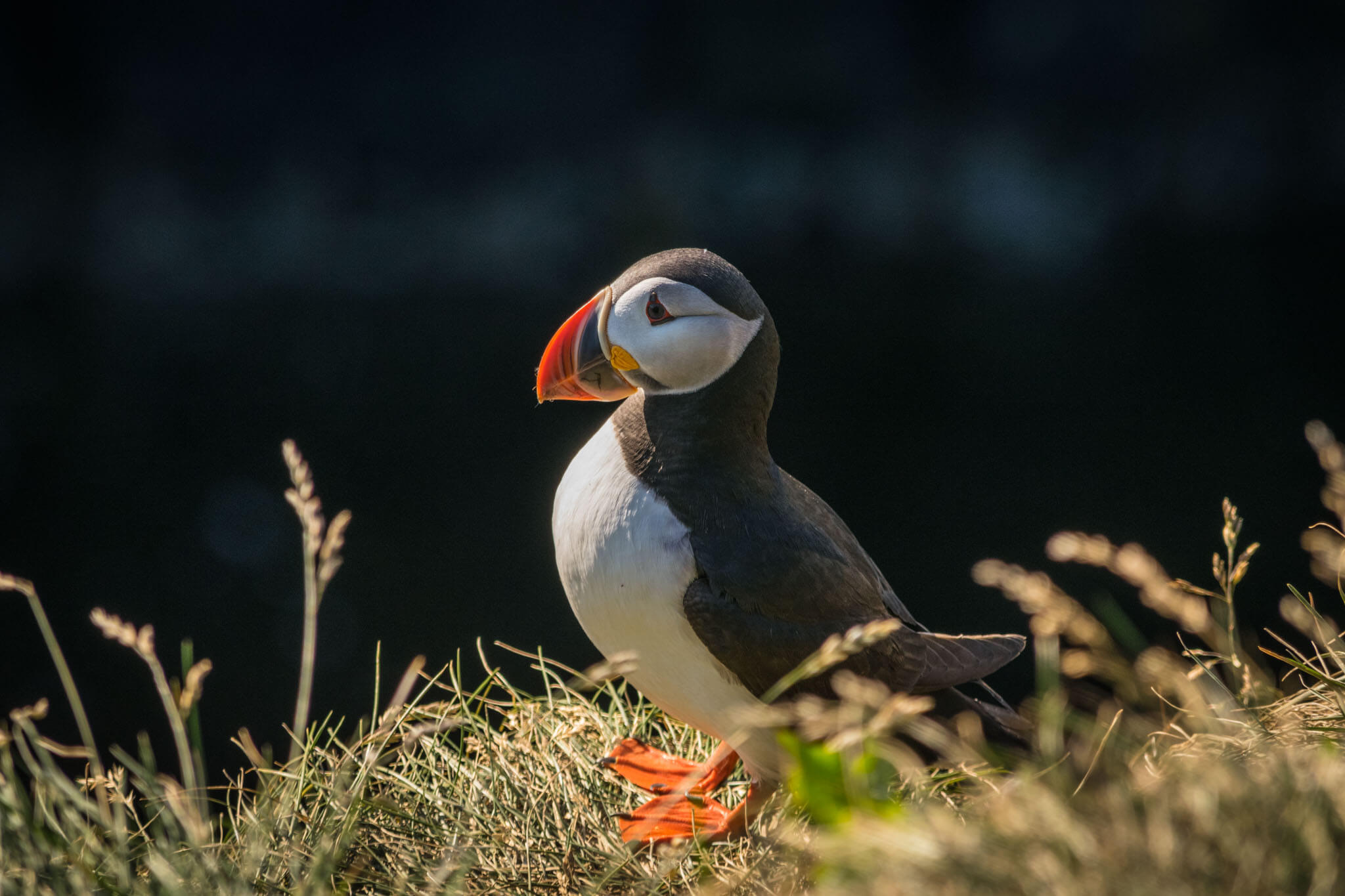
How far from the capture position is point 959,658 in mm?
1540

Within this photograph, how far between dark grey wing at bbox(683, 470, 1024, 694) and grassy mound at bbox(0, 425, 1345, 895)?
80mm

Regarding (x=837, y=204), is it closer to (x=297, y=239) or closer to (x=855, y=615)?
(x=297, y=239)

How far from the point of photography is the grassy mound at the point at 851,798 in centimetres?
72

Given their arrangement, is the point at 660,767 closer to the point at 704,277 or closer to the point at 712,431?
the point at 712,431

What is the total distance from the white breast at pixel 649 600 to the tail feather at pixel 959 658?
250 mm

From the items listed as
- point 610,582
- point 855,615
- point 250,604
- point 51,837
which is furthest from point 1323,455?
point 250,604

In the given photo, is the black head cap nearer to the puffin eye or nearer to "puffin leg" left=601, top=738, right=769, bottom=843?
the puffin eye

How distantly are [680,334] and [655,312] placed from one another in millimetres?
48

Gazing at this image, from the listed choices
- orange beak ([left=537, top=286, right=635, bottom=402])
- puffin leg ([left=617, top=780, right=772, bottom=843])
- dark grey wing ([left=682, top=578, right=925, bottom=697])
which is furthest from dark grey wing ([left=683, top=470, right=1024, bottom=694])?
orange beak ([left=537, top=286, right=635, bottom=402])

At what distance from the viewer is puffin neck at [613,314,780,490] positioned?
1.50 metres

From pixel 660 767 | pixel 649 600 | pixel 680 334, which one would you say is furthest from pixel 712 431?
pixel 660 767

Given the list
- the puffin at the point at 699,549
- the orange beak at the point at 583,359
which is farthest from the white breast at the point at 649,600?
the orange beak at the point at 583,359

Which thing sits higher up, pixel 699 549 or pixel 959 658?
pixel 699 549

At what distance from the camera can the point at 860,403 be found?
5.10 meters
